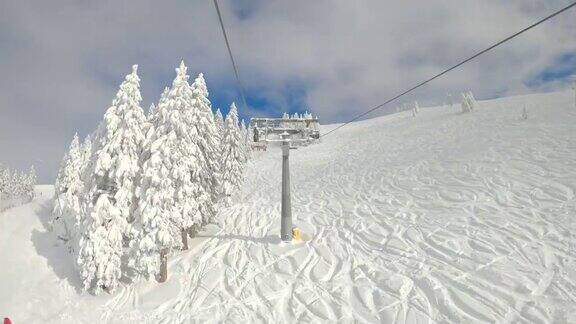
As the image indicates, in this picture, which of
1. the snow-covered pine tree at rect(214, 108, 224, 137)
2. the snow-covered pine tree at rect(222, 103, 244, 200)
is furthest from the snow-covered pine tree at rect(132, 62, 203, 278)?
the snow-covered pine tree at rect(214, 108, 224, 137)

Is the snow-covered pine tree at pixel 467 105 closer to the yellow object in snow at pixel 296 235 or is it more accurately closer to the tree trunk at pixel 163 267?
the yellow object in snow at pixel 296 235

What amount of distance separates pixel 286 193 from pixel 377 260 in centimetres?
592

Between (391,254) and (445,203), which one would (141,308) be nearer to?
(391,254)

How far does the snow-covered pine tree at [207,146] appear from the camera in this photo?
21.9 m

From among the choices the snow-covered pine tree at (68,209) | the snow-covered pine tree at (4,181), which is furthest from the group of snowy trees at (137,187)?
the snow-covered pine tree at (4,181)

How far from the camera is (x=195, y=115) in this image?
2150cm

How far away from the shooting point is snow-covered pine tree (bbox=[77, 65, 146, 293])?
15.9 metres

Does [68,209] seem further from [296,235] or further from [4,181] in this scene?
[4,181]

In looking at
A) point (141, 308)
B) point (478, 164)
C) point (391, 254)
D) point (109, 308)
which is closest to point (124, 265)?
point (109, 308)

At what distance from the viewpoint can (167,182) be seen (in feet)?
54.4

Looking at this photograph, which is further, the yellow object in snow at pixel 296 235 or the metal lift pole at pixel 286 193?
the yellow object in snow at pixel 296 235

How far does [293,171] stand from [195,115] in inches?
1184

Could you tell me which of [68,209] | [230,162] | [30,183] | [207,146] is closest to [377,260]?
[207,146]

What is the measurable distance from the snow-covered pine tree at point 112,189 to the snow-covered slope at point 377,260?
171 cm
